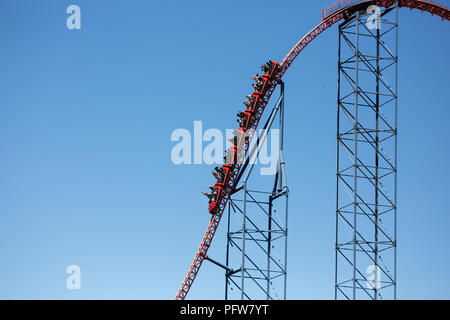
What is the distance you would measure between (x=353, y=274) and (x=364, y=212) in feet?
10.4

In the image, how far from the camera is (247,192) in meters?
47.9

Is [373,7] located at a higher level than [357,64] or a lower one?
higher
